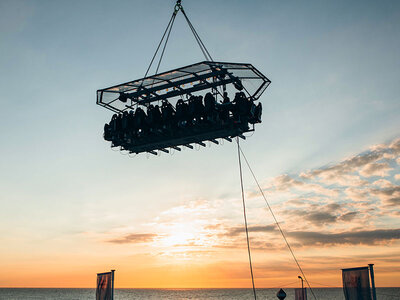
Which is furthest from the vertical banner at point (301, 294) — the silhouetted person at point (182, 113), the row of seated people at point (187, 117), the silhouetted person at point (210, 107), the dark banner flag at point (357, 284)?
the silhouetted person at point (182, 113)

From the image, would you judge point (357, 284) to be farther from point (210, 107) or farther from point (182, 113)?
point (182, 113)

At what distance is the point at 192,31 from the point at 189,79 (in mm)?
3977

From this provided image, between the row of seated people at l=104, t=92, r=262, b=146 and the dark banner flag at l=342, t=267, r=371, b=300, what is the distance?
24.7 ft

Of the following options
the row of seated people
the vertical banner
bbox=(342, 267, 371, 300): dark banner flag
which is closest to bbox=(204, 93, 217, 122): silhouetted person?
the row of seated people

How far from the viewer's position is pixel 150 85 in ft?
67.7

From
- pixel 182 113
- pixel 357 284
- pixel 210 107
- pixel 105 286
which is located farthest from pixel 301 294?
pixel 182 113

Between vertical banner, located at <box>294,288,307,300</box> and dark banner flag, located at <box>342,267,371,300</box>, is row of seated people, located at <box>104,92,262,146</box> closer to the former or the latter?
dark banner flag, located at <box>342,267,371,300</box>

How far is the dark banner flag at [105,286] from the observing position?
18.5 meters

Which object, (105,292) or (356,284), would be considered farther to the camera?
(105,292)

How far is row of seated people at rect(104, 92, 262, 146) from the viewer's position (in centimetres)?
1838

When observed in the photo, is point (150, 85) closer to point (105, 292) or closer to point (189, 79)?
point (189, 79)

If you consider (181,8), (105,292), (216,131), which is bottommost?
(105,292)

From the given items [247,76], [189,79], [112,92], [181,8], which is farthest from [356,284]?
[181,8]

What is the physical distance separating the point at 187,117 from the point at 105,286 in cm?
864
